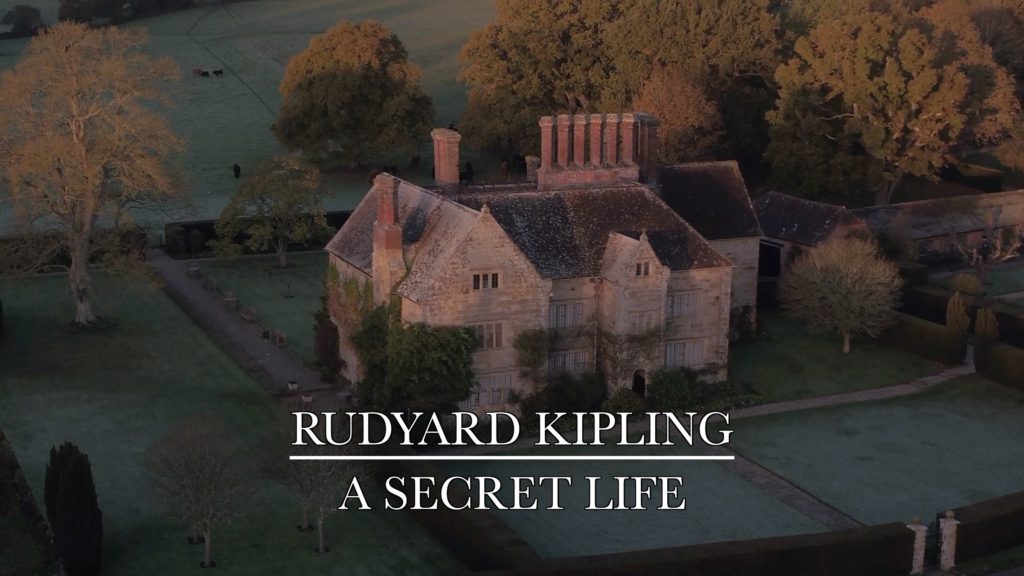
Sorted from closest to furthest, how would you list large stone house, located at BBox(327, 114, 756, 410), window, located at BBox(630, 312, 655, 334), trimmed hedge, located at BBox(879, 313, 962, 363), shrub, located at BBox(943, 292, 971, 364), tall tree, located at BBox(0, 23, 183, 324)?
large stone house, located at BBox(327, 114, 756, 410) → window, located at BBox(630, 312, 655, 334) → shrub, located at BBox(943, 292, 971, 364) → trimmed hedge, located at BBox(879, 313, 962, 363) → tall tree, located at BBox(0, 23, 183, 324)

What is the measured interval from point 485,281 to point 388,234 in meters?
3.99

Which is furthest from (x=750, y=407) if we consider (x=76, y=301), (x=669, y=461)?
(x=76, y=301)

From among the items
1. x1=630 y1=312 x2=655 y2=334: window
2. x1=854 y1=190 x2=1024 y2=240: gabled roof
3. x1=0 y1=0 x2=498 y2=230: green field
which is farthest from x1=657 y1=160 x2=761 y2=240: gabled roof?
x1=0 y1=0 x2=498 y2=230: green field

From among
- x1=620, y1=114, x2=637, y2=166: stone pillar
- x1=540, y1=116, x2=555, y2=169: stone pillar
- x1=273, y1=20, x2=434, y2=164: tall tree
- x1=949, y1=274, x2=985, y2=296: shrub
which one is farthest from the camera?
x1=273, y1=20, x2=434, y2=164: tall tree

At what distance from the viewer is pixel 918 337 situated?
2297 inches

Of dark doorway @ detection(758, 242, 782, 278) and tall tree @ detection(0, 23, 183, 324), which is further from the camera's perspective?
dark doorway @ detection(758, 242, 782, 278)

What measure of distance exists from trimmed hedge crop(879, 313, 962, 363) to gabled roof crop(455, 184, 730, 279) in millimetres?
10498

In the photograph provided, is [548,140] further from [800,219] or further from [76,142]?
[76,142]

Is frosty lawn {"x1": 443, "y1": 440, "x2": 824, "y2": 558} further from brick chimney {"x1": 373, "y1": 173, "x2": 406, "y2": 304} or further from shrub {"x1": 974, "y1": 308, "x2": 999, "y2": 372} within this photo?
shrub {"x1": 974, "y1": 308, "x2": 999, "y2": 372}

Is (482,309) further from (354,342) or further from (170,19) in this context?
(170,19)

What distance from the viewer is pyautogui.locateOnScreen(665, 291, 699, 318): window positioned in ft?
174

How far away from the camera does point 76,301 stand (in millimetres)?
60938

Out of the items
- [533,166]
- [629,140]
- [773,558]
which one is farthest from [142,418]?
[773,558]

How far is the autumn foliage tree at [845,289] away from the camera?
57781 millimetres
